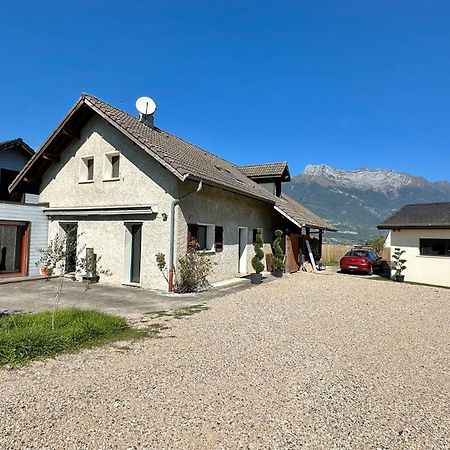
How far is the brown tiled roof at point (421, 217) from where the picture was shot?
724 inches

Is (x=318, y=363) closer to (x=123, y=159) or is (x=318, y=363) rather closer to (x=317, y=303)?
(x=317, y=303)

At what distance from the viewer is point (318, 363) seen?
18.8 ft

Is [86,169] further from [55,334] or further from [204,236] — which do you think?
[55,334]

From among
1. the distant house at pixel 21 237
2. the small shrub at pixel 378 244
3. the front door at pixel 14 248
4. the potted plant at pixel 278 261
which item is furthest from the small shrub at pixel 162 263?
the small shrub at pixel 378 244

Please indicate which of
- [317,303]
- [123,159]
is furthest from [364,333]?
[123,159]

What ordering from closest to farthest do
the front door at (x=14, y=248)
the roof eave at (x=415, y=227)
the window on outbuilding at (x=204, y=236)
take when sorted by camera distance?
the window on outbuilding at (x=204, y=236) < the front door at (x=14, y=248) < the roof eave at (x=415, y=227)

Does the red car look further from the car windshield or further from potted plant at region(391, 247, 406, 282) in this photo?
potted plant at region(391, 247, 406, 282)

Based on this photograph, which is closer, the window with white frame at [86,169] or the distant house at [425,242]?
the window with white frame at [86,169]

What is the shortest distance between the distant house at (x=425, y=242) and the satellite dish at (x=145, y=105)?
14.6 m

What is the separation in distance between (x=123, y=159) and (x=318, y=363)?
10.7 m

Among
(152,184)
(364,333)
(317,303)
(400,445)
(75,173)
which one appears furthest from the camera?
(75,173)

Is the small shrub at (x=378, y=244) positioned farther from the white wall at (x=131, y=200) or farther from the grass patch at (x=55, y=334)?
the grass patch at (x=55, y=334)

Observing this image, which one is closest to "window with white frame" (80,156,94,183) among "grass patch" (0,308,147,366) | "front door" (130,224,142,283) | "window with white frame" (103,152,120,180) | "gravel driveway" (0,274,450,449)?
"window with white frame" (103,152,120,180)

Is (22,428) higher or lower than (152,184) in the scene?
lower
